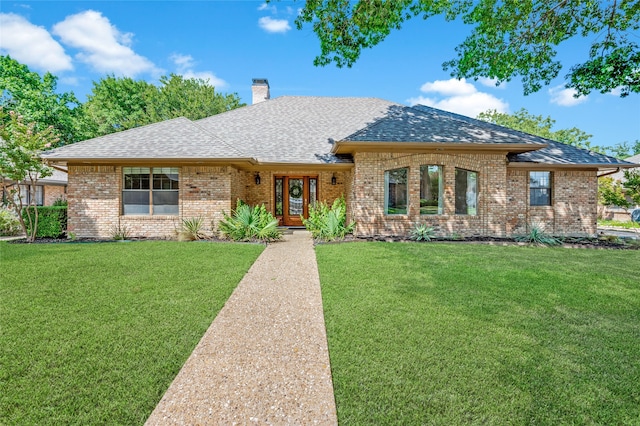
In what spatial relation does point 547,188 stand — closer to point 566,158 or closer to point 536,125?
point 566,158

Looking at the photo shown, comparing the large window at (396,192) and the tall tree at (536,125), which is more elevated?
the tall tree at (536,125)

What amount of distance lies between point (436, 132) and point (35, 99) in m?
28.1

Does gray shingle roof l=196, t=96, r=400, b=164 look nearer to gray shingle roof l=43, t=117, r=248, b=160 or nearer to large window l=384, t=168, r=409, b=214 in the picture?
gray shingle roof l=43, t=117, r=248, b=160

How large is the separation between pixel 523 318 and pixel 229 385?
3703mm

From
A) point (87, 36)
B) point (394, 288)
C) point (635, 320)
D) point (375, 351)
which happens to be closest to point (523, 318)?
point (635, 320)

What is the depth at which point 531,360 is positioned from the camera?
9.93 ft

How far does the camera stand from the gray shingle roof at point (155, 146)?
396 inches

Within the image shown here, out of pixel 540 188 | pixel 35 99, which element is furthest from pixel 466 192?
pixel 35 99

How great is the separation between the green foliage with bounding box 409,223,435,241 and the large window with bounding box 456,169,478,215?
1.43 meters

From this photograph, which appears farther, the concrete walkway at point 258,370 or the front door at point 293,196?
the front door at point 293,196

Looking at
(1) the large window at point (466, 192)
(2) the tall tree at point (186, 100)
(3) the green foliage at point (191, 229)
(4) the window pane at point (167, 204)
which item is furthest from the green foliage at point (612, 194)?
(2) the tall tree at point (186, 100)

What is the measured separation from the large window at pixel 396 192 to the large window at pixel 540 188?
498 centimetres

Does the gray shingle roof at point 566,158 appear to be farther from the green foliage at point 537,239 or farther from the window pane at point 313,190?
the window pane at point 313,190

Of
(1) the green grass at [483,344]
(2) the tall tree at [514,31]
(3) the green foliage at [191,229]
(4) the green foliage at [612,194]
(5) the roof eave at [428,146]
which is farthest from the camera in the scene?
(4) the green foliage at [612,194]
